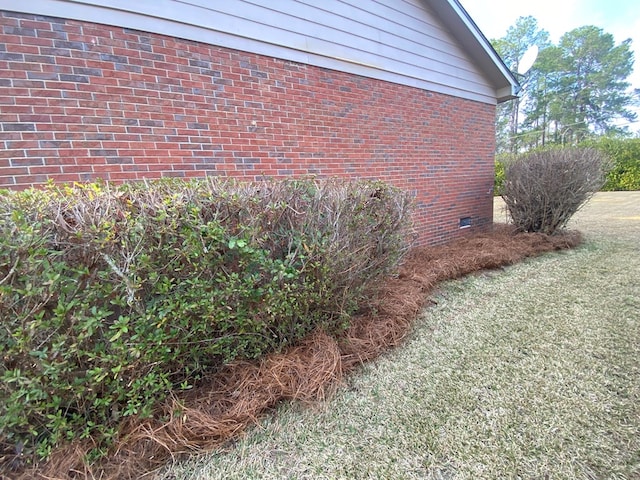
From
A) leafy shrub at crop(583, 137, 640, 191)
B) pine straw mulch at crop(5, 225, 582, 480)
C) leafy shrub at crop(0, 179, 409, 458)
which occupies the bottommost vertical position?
pine straw mulch at crop(5, 225, 582, 480)

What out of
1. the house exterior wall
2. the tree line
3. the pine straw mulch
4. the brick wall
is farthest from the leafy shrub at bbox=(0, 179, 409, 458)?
the tree line

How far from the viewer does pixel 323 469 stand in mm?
1622

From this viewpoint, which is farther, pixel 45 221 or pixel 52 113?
pixel 52 113

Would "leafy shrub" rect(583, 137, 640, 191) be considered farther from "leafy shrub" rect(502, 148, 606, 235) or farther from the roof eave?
"leafy shrub" rect(502, 148, 606, 235)

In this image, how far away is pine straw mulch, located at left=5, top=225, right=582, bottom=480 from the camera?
159 cm

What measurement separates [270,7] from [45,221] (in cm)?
374

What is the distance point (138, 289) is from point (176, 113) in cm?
235

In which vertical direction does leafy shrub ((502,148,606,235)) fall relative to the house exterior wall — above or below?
below

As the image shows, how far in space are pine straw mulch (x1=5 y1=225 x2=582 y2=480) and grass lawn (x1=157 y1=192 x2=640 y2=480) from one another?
0.10 metres

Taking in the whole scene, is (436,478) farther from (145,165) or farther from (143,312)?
(145,165)

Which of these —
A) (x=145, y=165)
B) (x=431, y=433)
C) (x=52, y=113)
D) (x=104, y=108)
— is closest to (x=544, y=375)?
(x=431, y=433)

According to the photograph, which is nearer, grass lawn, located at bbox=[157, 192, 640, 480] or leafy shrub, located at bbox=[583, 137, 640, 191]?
grass lawn, located at bbox=[157, 192, 640, 480]

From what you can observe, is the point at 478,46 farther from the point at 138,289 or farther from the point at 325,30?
the point at 138,289

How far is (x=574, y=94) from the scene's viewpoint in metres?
33.9
